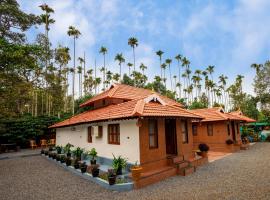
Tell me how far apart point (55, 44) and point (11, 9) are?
1894 centimetres

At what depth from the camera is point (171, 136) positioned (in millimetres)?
12414

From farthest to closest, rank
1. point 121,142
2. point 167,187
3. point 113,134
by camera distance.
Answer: point 113,134 < point 121,142 < point 167,187

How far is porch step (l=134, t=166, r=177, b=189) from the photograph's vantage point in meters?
8.36

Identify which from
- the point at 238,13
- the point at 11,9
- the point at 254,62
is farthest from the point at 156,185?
the point at 254,62

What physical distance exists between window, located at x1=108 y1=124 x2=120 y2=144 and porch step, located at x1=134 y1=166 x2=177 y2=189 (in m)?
3.05

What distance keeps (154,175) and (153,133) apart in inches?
95.0

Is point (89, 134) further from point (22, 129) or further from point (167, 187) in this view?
point (22, 129)

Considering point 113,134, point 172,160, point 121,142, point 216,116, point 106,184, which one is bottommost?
point 106,184

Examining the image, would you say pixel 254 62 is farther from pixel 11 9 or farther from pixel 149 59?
pixel 11 9

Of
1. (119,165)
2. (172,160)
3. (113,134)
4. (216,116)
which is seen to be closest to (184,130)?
(172,160)

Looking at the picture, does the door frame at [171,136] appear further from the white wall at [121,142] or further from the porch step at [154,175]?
the white wall at [121,142]

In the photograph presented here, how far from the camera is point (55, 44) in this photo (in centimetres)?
3750

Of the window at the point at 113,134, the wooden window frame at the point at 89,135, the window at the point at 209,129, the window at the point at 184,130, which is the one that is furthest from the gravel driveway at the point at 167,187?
the window at the point at 209,129

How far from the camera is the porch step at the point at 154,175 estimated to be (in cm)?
836
